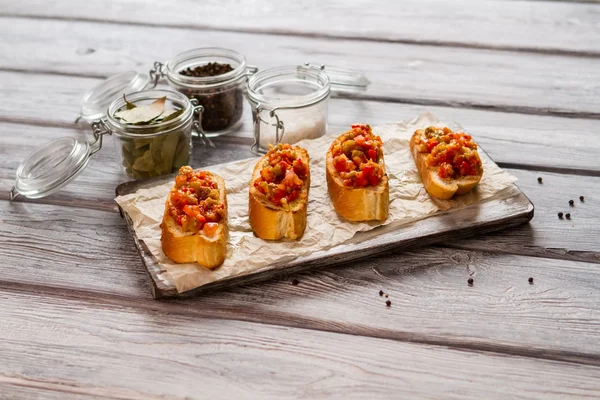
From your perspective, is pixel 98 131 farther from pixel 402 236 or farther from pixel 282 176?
pixel 402 236

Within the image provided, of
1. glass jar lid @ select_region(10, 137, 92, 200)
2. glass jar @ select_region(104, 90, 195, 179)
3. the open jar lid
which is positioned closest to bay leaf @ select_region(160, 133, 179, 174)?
glass jar @ select_region(104, 90, 195, 179)

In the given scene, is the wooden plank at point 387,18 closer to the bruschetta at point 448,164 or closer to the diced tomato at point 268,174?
the bruschetta at point 448,164

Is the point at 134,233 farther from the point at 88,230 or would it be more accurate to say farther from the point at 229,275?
the point at 229,275

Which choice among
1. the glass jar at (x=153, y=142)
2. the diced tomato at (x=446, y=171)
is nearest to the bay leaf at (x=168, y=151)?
the glass jar at (x=153, y=142)

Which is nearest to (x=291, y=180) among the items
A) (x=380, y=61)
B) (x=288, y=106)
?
(x=288, y=106)

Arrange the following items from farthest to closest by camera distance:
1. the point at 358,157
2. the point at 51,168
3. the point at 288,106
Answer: the point at 288,106 → the point at 51,168 → the point at 358,157

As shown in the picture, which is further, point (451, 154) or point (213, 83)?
point (213, 83)
